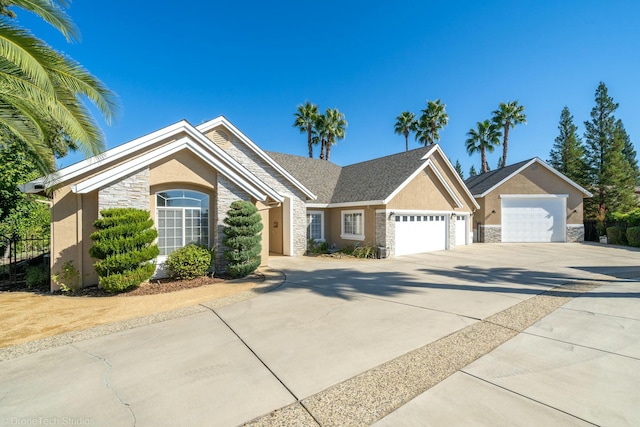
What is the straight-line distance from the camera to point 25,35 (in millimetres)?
5477

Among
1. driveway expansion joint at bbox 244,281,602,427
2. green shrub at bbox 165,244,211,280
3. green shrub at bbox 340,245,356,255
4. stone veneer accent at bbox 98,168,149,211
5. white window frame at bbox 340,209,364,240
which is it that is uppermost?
stone veneer accent at bbox 98,168,149,211

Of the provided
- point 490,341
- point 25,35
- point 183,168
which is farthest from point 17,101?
point 490,341

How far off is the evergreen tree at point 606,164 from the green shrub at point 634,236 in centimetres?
994

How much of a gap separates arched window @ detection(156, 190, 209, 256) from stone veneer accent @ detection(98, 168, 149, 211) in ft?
2.24

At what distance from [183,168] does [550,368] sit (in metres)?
10.8

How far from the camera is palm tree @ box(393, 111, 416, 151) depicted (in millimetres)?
35372

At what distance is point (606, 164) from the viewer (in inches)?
1098

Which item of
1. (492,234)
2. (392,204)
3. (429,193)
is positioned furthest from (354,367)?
(492,234)

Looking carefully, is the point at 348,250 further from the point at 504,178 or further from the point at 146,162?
the point at 504,178

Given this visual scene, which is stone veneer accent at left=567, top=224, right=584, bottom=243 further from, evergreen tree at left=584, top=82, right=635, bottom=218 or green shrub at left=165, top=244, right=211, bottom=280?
green shrub at left=165, top=244, right=211, bottom=280

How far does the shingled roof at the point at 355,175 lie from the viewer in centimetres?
1647

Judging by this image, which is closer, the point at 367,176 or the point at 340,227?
the point at 340,227

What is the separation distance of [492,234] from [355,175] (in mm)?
12447

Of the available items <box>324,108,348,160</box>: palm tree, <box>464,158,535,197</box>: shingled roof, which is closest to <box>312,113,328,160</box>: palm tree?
<box>324,108,348,160</box>: palm tree
